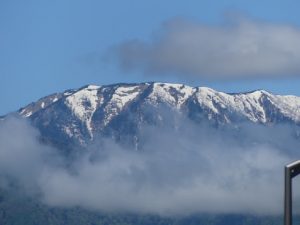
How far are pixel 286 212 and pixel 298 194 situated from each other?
0.56 meters

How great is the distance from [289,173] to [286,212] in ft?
2.50

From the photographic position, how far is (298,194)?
17.8 metres

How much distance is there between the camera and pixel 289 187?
1772 cm

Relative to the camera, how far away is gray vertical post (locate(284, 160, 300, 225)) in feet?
56.7

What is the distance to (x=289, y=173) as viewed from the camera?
17.9 meters

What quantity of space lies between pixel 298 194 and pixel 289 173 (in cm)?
34

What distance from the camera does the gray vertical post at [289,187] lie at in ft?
56.7

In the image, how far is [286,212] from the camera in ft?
56.9
